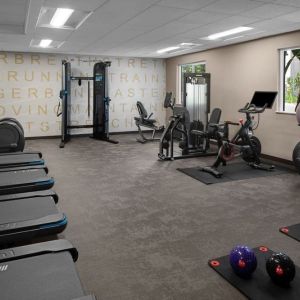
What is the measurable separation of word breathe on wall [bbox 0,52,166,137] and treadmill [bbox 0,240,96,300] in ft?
24.6

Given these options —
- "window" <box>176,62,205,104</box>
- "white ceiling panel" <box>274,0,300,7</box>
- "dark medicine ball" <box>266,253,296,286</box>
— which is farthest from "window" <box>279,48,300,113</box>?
"dark medicine ball" <box>266,253,296,286</box>

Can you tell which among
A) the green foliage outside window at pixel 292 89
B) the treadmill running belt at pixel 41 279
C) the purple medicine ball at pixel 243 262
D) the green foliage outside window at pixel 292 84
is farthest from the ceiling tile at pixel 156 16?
the treadmill running belt at pixel 41 279

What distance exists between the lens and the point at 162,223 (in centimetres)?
329

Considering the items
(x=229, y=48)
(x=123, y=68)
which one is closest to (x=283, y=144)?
(x=229, y=48)

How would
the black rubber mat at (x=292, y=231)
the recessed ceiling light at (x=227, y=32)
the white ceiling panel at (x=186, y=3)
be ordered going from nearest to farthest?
the black rubber mat at (x=292, y=231) < the white ceiling panel at (x=186, y=3) < the recessed ceiling light at (x=227, y=32)

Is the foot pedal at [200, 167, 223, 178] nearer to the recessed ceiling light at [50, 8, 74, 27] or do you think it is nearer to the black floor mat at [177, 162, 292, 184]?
the black floor mat at [177, 162, 292, 184]

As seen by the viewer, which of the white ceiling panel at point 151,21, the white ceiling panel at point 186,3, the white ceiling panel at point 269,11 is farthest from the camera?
the white ceiling panel at point 269,11

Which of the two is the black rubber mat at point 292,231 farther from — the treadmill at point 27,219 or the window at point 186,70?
the window at point 186,70

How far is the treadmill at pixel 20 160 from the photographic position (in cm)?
389

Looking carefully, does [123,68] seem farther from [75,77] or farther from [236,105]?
[236,105]

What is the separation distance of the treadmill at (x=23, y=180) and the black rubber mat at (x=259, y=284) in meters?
1.79

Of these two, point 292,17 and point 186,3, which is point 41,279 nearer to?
point 186,3

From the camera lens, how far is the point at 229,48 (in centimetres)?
718

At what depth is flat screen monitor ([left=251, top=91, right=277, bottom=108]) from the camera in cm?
515
